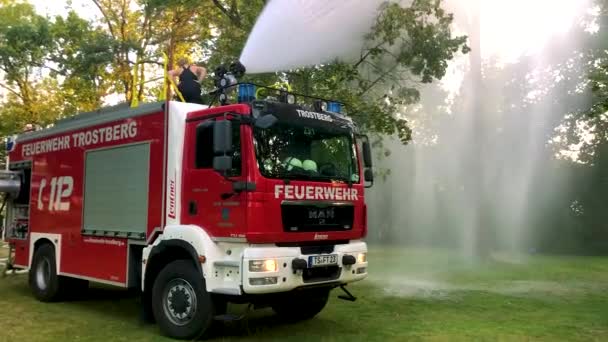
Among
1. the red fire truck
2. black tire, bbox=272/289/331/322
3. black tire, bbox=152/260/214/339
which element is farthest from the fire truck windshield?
black tire, bbox=272/289/331/322

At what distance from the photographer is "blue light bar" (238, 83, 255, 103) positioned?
684 cm

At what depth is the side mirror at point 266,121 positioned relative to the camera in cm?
623

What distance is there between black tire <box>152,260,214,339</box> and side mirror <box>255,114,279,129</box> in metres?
1.82

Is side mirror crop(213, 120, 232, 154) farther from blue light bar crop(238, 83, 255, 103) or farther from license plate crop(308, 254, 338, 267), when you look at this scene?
license plate crop(308, 254, 338, 267)

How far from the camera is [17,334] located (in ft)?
23.1

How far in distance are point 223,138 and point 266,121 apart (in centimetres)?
50

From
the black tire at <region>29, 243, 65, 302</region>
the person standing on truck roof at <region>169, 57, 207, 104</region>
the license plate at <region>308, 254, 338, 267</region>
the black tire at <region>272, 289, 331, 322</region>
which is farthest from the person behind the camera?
the black tire at <region>29, 243, 65, 302</region>

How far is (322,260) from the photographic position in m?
6.73

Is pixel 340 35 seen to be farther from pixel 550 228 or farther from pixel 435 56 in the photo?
pixel 550 228

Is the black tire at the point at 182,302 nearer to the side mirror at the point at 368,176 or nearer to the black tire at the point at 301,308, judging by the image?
the black tire at the point at 301,308

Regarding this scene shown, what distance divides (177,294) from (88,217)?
232cm

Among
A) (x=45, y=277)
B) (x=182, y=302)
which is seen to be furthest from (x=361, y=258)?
(x=45, y=277)

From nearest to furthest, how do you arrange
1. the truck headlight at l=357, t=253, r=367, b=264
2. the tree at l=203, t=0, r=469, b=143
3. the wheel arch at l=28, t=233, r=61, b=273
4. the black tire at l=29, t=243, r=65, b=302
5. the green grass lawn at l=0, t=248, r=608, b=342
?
the green grass lawn at l=0, t=248, r=608, b=342
the truck headlight at l=357, t=253, r=367, b=264
the wheel arch at l=28, t=233, r=61, b=273
the black tire at l=29, t=243, r=65, b=302
the tree at l=203, t=0, r=469, b=143

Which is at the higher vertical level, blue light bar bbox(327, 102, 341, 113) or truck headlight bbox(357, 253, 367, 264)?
blue light bar bbox(327, 102, 341, 113)
